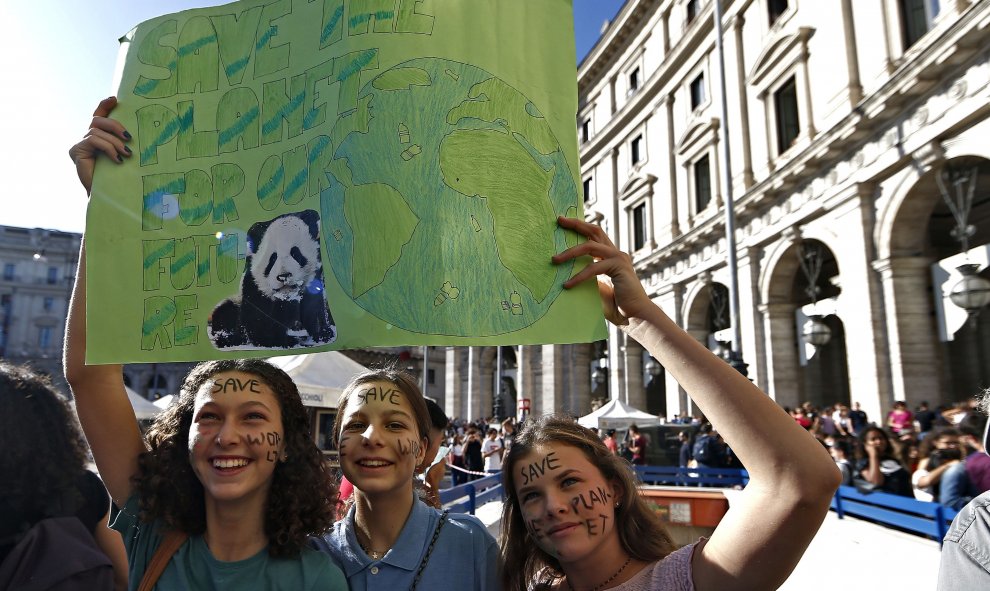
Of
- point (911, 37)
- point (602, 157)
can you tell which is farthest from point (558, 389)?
point (911, 37)

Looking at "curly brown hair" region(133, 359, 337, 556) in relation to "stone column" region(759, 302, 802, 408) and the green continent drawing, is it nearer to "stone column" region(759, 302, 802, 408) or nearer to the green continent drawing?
the green continent drawing

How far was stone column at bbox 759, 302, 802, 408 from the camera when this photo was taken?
60.7 feet

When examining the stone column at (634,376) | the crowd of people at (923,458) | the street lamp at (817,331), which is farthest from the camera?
the stone column at (634,376)

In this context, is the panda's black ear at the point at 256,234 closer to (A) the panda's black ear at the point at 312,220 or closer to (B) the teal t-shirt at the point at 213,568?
(A) the panda's black ear at the point at 312,220

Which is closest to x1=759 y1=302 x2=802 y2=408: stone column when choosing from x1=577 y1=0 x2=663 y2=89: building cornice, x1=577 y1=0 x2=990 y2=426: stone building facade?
x1=577 y1=0 x2=990 y2=426: stone building facade

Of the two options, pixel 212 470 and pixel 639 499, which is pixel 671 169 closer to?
pixel 639 499

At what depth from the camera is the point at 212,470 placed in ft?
5.91

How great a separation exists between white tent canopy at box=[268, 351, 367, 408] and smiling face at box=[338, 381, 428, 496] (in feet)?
25.7

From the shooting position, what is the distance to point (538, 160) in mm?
1998

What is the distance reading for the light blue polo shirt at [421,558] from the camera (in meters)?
1.84

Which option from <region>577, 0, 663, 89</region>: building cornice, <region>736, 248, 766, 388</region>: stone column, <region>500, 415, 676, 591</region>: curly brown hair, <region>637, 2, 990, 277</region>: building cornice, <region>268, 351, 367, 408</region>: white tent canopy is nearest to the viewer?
<region>500, 415, 676, 591</region>: curly brown hair

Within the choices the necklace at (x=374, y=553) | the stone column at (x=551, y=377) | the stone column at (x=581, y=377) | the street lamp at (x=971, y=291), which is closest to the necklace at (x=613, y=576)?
the necklace at (x=374, y=553)

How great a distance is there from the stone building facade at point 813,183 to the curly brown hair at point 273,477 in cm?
1340

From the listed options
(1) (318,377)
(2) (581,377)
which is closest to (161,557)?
(1) (318,377)
